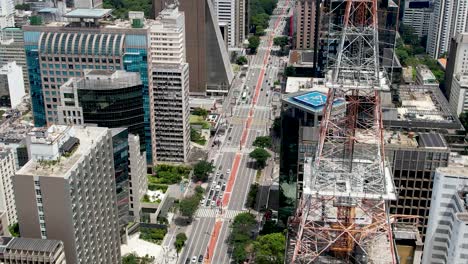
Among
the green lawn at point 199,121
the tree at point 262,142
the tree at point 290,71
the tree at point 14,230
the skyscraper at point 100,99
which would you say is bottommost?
the tree at point 14,230

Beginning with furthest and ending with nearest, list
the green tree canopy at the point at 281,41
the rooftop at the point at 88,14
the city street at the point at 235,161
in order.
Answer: the green tree canopy at the point at 281,41 < the rooftop at the point at 88,14 < the city street at the point at 235,161

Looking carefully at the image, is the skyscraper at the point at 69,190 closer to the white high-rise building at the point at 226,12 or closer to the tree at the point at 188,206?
the tree at the point at 188,206

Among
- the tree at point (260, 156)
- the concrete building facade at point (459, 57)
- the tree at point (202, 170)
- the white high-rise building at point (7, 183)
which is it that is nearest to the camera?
the white high-rise building at point (7, 183)

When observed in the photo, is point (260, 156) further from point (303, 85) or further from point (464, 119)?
point (464, 119)

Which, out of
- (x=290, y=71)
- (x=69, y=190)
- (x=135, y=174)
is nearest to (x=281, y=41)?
(x=290, y=71)

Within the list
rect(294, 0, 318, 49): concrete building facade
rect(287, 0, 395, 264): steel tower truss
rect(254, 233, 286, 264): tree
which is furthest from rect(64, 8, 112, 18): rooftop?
rect(294, 0, 318, 49): concrete building facade

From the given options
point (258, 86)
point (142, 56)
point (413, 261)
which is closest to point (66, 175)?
point (413, 261)

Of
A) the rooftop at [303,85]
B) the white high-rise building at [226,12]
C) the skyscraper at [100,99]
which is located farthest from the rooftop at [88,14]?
the white high-rise building at [226,12]
